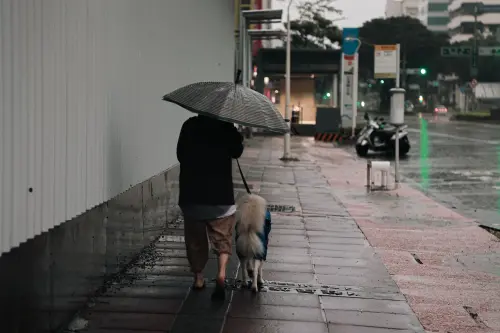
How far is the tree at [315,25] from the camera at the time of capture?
61219 millimetres

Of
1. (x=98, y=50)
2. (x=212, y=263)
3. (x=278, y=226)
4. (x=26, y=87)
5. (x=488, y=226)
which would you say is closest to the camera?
(x=26, y=87)

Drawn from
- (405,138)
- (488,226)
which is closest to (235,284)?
(488,226)

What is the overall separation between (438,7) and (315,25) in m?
84.4

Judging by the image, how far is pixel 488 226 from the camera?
399 inches

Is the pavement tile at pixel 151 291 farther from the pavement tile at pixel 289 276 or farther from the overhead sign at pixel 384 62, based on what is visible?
the overhead sign at pixel 384 62

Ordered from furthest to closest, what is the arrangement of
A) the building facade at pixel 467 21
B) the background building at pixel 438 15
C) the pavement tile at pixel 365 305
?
the background building at pixel 438 15 < the building facade at pixel 467 21 < the pavement tile at pixel 365 305

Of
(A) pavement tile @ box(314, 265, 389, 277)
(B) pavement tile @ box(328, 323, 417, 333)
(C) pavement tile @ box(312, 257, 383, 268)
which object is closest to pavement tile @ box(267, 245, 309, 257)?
(C) pavement tile @ box(312, 257, 383, 268)

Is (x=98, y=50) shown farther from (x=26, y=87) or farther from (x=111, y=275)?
(x=111, y=275)

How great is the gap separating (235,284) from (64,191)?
7.35 feet

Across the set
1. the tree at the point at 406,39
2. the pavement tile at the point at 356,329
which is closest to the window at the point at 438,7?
the tree at the point at 406,39

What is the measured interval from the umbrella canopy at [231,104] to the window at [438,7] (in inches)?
5512

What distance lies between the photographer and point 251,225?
5578 millimetres

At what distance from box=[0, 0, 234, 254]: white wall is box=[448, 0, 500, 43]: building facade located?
354 ft

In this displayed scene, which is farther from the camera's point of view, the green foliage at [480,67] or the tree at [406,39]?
the green foliage at [480,67]
